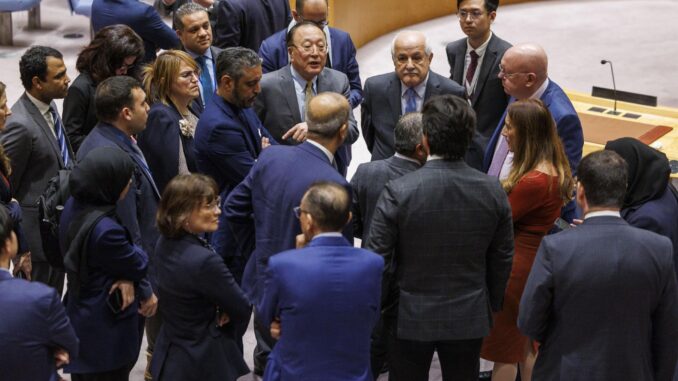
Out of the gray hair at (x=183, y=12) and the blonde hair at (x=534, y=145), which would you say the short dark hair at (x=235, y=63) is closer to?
the gray hair at (x=183, y=12)

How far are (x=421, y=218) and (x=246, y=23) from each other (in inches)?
135

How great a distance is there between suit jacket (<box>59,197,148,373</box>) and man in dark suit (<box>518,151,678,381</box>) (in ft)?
5.13

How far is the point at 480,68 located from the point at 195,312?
2755 millimetres

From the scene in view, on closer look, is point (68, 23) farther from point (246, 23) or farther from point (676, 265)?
point (676, 265)

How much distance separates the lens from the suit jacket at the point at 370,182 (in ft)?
13.8

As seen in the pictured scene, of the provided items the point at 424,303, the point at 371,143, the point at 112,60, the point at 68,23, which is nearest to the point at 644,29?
the point at 68,23

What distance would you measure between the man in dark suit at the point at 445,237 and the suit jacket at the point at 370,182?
13.5 inches

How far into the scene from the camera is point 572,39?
466 inches

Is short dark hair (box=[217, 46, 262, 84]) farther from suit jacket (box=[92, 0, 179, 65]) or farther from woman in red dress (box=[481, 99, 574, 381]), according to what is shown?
suit jacket (box=[92, 0, 179, 65])

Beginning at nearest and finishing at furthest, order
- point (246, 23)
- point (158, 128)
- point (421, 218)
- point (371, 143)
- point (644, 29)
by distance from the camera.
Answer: point (421, 218), point (158, 128), point (371, 143), point (246, 23), point (644, 29)

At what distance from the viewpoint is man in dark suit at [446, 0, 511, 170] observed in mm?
5871

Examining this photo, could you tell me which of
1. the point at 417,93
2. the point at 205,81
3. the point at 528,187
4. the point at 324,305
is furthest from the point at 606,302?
the point at 205,81

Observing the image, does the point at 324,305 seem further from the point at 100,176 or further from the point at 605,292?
the point at 100,176

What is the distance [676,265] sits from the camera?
4262mm
